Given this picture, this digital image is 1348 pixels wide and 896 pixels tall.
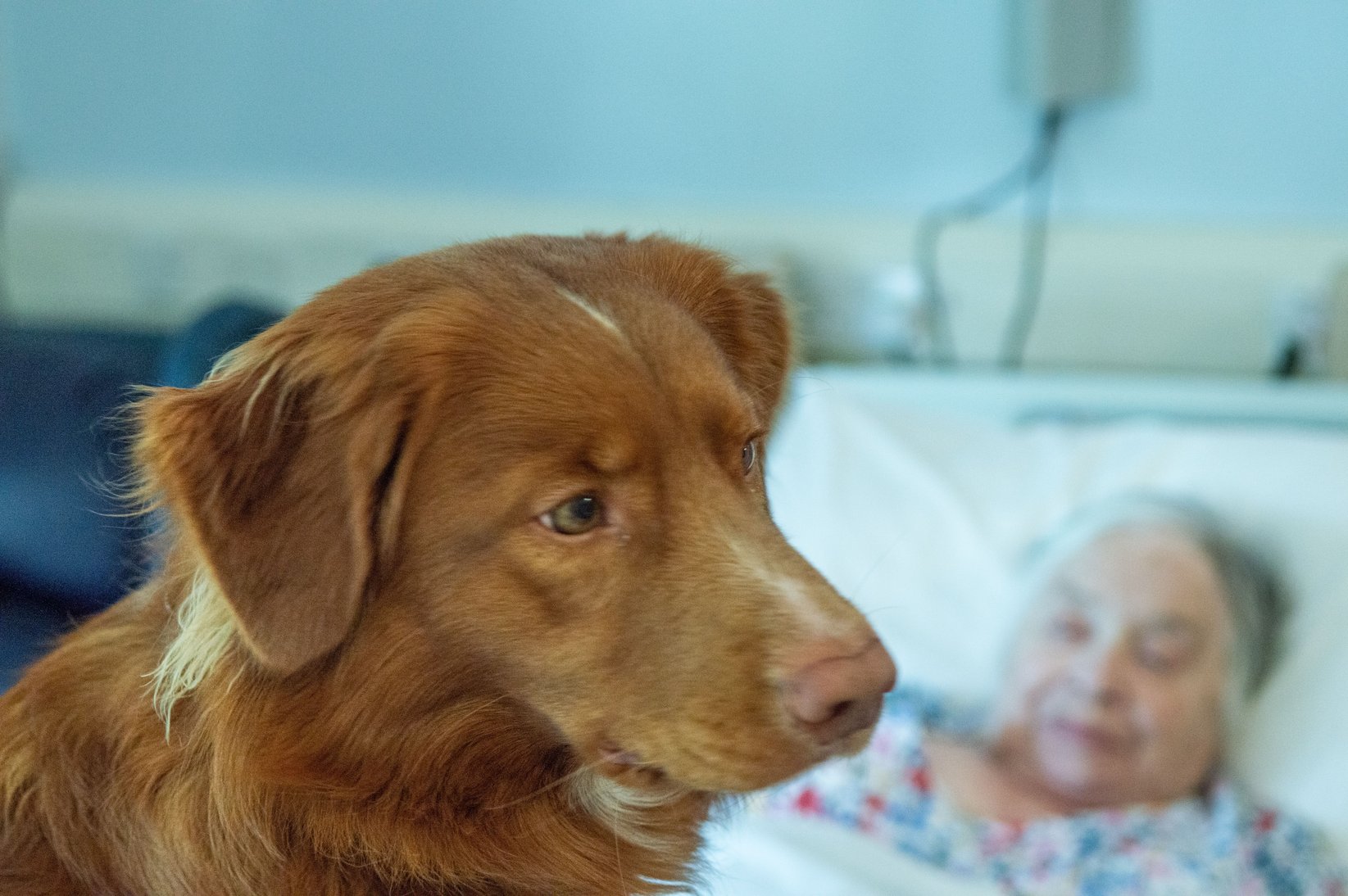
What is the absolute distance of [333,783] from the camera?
3.51 ft

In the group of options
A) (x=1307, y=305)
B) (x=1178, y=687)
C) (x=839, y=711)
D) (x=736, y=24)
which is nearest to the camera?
(x=839, y=711)

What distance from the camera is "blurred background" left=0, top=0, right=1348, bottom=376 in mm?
2746

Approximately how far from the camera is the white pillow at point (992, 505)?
2.38 m

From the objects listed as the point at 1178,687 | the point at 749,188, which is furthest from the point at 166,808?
the point at 749,188

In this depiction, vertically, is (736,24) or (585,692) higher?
(736,24)

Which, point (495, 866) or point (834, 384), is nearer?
point (495, 866)

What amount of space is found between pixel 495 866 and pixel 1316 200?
2.58 m

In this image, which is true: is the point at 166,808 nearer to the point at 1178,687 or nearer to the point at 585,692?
the point at 585,692

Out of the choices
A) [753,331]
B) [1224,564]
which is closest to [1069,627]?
[1224,564]

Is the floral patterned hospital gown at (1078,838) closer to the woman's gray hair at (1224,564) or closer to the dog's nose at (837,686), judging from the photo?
the woman's gray hair at (1224,564)

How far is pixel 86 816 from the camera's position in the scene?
1058mm

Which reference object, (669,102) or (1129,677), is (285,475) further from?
(669,102)

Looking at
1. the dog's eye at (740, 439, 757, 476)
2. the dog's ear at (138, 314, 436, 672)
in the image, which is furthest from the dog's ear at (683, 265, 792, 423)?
the dog's ear at (138, 314, 436, 672)

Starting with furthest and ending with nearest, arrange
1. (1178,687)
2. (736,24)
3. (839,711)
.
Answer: (736,24)
(1178,687)
(839,711)
